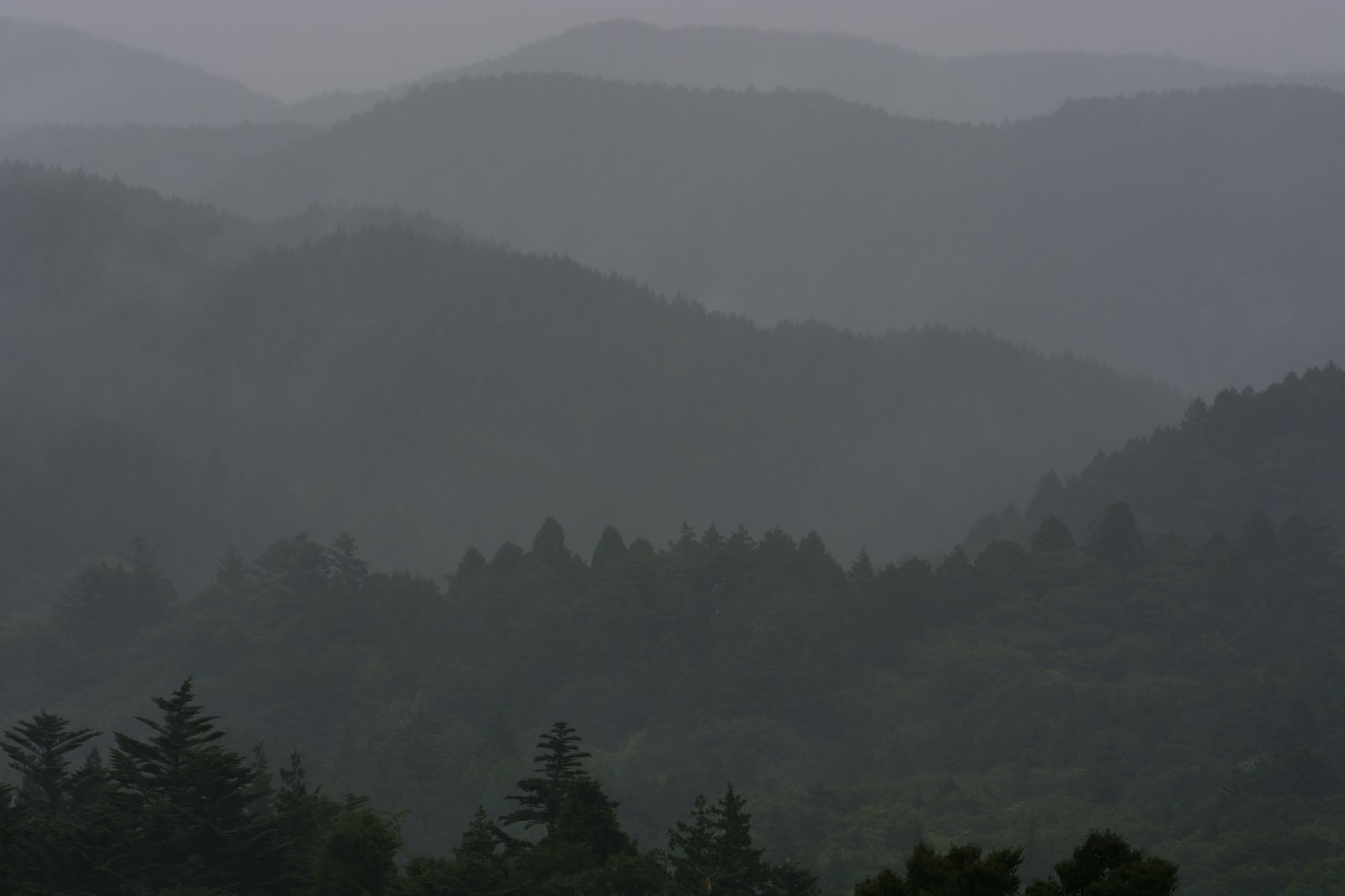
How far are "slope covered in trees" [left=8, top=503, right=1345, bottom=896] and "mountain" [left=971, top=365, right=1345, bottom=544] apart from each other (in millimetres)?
10907

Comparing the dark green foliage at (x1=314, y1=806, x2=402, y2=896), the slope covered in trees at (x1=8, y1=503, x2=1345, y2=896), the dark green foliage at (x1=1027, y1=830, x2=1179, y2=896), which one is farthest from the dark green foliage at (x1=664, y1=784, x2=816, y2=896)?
the slope covered in trees at (x1=8, y1=503, x2=1345, y2=896)

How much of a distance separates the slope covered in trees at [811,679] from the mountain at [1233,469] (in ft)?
35.8

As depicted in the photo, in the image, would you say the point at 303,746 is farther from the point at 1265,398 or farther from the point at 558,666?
the point at 1265,398

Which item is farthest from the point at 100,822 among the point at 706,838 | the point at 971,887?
the point at 971,887

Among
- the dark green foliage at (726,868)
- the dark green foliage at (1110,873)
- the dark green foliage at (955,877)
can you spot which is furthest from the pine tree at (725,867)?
the dark green foliage at (1110,873)

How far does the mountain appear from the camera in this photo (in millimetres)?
142500

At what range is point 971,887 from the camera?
25203 millimetres

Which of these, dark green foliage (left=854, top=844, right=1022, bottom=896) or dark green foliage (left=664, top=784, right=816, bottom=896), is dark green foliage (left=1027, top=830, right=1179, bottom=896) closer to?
dark green foliage (left=854, top=844, right=1022, bottom=896)

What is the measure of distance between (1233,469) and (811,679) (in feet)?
164

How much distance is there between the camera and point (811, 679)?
122 m

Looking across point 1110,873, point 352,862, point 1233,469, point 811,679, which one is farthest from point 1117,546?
point 1110,873

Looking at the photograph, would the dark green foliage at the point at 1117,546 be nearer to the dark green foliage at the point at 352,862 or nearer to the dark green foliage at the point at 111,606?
the dark green foliage at the point at 111,606

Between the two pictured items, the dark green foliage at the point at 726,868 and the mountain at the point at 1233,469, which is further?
the mountain at the point at 1233,469

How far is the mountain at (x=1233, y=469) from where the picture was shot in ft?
468
